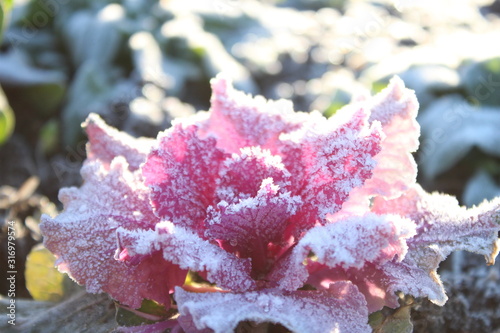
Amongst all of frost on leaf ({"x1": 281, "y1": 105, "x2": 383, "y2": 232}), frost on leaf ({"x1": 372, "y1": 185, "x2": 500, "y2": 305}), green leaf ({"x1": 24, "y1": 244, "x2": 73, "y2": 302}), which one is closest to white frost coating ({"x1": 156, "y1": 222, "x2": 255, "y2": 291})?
frost on leaf ({"x1": 281, "y1": 105, "x2": 383, "y2": 232})

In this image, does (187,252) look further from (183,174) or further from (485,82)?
(485,82)

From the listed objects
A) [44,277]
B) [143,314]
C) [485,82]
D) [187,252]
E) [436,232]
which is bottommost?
[485,82]

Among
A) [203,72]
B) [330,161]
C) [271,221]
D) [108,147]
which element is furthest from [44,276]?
[203,72]

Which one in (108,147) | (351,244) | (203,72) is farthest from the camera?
(203,72)

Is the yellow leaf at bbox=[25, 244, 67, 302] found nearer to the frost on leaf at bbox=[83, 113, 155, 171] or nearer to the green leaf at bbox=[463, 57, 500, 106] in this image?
the frost on leaf at bbox=[83, 113, 155, 171]

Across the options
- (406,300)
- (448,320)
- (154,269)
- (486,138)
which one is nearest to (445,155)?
(486,138)
